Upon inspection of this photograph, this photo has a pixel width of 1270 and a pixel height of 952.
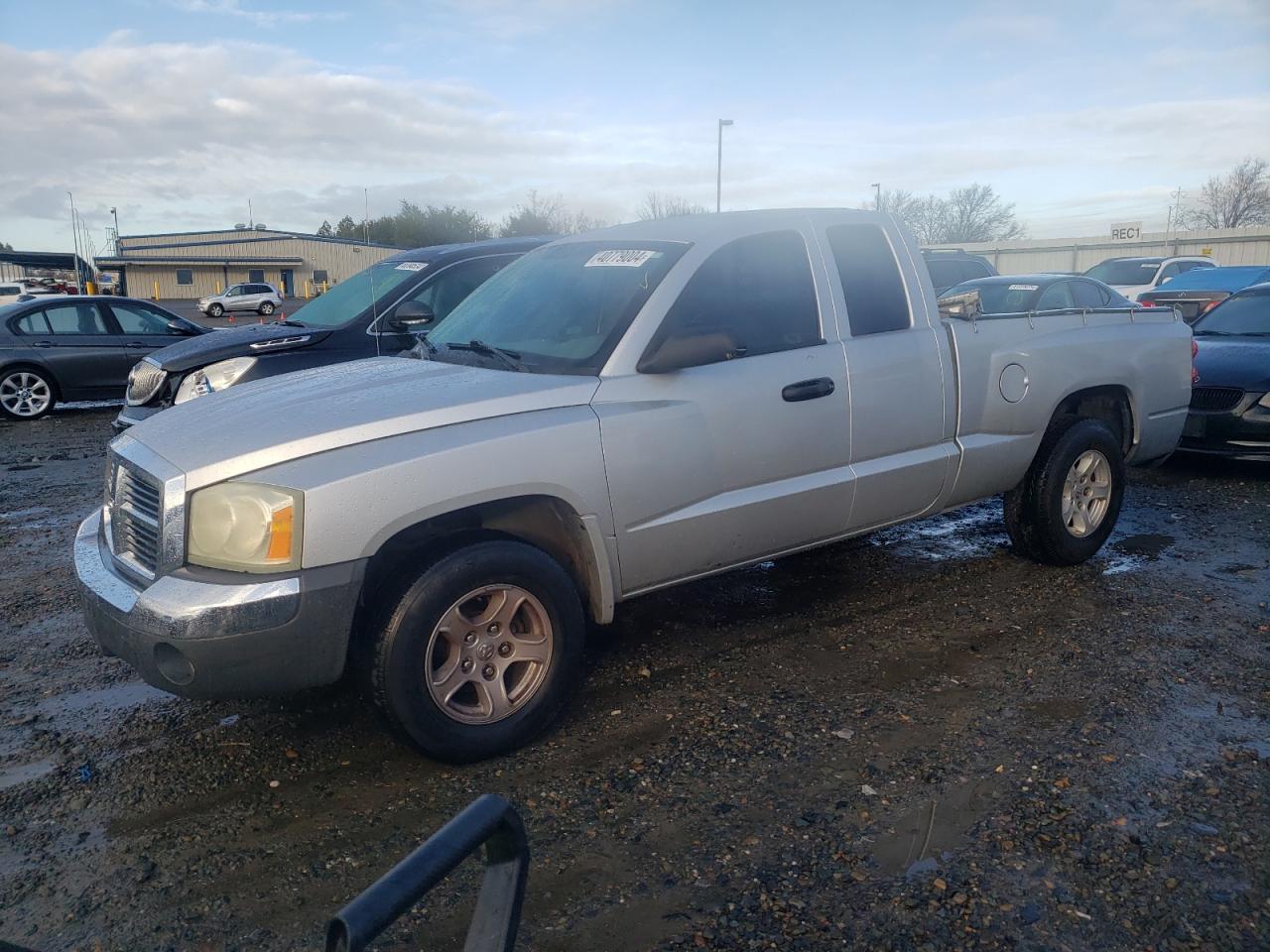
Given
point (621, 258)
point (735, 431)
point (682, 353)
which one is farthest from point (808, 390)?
point (621, 258)

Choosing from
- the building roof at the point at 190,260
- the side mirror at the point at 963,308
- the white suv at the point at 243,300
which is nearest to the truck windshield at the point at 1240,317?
the side mirror at the point at 963,308

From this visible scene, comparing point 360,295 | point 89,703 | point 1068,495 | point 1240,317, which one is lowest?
point 89,703

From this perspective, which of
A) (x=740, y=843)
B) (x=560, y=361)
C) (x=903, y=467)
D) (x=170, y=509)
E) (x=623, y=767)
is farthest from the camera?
(x=903, y=467)

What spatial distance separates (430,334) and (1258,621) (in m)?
4.28

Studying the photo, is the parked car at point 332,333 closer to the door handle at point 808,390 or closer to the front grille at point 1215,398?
the door handle at point 808,390

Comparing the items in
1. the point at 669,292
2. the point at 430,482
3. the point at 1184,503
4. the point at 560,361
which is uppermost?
the point at 669,292

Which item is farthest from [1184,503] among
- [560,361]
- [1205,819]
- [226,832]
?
[226,832]

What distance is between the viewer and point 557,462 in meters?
3.59

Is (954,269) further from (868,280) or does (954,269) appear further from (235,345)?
(868,280)

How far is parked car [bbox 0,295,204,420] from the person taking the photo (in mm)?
12281

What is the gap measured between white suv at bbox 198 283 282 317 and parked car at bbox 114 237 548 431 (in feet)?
147

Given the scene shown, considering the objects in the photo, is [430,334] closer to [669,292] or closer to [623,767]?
[669,292]

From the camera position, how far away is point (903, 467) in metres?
4.76

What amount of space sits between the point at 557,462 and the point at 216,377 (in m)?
5.17
